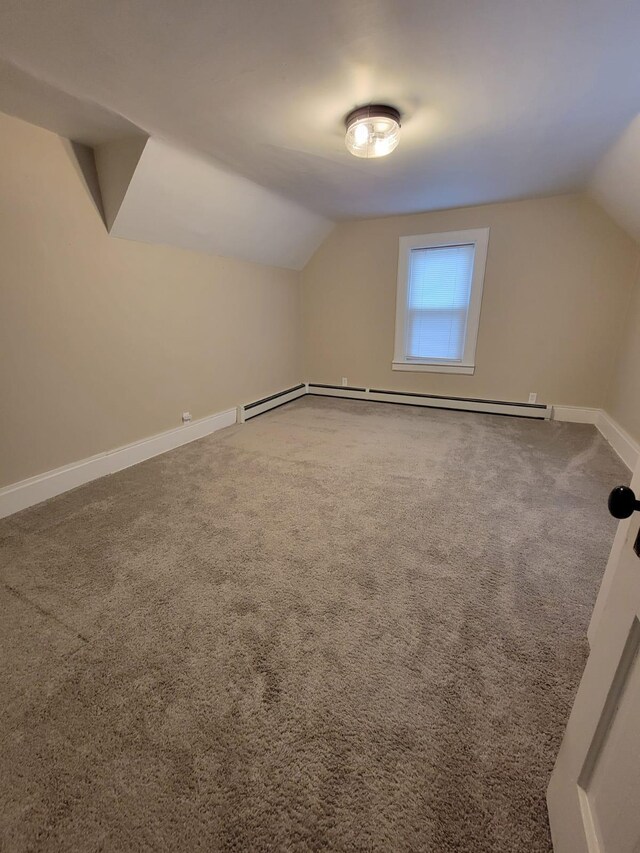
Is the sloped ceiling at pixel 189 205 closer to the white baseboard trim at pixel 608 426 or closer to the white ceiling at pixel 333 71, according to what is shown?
the white ceiling at pixel 333 71

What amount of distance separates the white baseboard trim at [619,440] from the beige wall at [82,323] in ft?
12.0

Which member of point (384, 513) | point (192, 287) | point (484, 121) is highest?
point (484, 121)

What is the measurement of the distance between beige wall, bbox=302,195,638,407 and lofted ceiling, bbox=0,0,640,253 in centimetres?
113

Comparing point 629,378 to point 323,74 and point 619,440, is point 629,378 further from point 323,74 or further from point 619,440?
point 323,74

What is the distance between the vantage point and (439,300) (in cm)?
434

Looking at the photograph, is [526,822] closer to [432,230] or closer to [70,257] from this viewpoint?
[70,257]

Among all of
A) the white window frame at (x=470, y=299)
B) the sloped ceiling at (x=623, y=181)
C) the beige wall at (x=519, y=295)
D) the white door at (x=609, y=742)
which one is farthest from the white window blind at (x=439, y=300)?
the white door at (x=609, y=742)

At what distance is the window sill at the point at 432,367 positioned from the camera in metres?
4.34

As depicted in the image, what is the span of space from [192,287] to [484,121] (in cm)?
249

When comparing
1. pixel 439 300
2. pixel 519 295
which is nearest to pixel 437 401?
pixel 439 300

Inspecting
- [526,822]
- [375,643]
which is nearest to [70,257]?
[375,643]

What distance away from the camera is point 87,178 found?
7.81ft

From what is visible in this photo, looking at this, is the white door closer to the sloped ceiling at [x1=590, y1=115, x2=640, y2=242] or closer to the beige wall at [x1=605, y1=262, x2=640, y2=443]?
the sloped ceiling at [x1=590, y1=115, x2=640, y2=242]

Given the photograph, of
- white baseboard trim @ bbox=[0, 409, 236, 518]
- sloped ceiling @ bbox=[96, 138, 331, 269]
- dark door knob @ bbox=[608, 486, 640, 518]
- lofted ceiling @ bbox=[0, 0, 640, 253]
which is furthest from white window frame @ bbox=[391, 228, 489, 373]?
dark door knob @ bbox=[608, 486, 640, 518]
